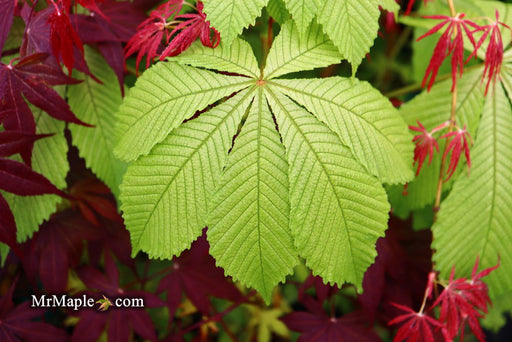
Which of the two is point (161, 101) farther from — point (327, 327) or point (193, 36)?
point (327, 327)

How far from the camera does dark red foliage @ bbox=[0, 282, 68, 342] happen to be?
1033mm

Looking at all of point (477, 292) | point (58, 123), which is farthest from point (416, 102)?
point (58, 123)

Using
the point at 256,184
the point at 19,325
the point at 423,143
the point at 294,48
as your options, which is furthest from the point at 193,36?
the point at 19,325

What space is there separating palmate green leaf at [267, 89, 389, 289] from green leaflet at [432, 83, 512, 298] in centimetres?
26

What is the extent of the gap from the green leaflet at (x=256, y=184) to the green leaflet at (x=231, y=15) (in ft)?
0.12

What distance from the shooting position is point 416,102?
0.97 m

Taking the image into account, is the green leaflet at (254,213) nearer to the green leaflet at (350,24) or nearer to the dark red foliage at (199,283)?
the green leaflet at (350,24)

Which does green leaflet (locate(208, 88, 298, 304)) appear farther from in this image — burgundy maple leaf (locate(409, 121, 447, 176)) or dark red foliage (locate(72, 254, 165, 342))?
dark red foliage (locate(72, 254, 165, 342))

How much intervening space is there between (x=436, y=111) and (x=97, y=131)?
2.52 feet

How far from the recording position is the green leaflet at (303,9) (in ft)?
2.27

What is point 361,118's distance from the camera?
744 millimetres

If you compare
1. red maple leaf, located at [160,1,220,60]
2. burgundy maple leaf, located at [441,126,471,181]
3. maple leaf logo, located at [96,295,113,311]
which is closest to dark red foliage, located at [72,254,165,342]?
maple leaf logo, located at [96,295,113,311]

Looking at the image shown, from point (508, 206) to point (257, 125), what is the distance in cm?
57

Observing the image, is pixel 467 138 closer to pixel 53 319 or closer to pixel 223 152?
pixel 223 152
